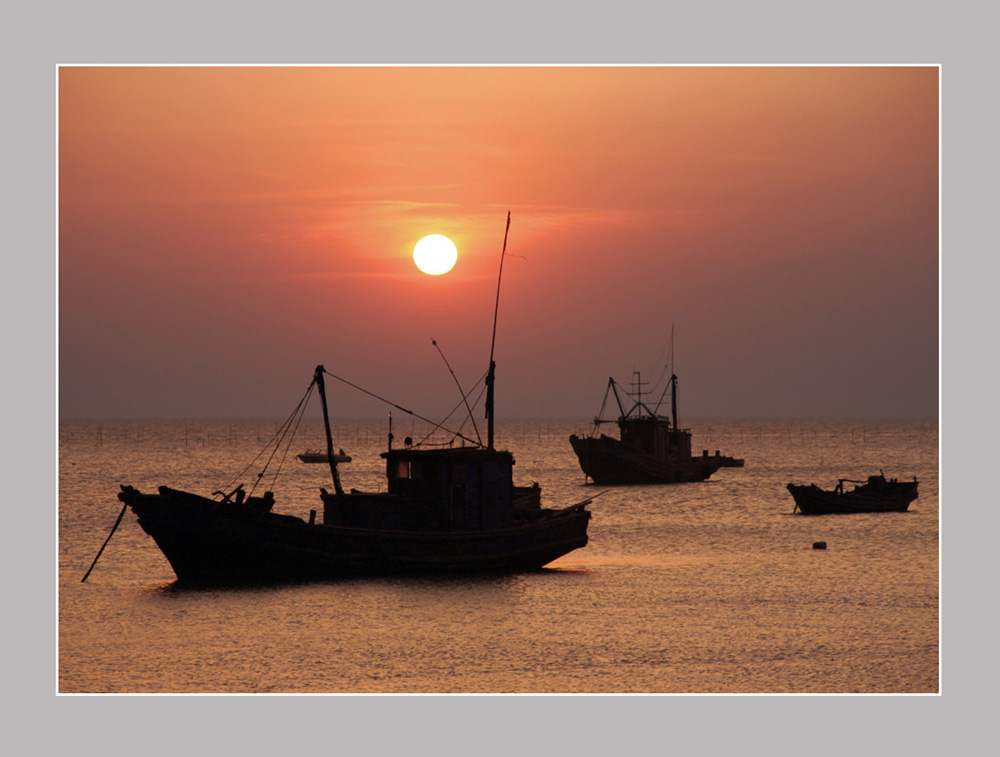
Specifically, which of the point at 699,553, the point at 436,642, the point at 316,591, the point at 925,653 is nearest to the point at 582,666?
the point at 436,642

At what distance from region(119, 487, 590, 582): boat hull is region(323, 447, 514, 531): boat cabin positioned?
59cm

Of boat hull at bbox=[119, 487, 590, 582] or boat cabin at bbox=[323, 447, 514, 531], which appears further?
boat cabin at bbox=[323, 447, 514, 531]

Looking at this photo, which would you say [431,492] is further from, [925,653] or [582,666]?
[925,653]

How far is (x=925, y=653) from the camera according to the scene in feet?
109

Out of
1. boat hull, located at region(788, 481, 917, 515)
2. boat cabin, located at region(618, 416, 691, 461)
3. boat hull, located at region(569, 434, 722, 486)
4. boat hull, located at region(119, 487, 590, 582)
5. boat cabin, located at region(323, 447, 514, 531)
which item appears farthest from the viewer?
boat cabin, located at region(618, 416, 691, 461)

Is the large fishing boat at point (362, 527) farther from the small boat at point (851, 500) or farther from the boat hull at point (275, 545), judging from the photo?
the small boat at point (851, 500)

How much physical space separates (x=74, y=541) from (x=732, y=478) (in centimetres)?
8066

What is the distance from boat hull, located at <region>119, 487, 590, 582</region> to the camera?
43844 millimetres

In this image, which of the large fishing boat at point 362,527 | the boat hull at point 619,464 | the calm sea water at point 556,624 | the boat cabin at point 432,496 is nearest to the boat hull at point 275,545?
the large fishing boat at point 362,527

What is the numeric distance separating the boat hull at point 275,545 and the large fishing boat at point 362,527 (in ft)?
0.12

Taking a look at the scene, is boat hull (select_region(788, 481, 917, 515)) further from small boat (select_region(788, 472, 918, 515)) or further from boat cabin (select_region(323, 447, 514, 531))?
boat cabin (select_region(323, 447, 514, 531))

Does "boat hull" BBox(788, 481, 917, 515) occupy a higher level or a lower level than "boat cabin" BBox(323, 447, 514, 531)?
lower

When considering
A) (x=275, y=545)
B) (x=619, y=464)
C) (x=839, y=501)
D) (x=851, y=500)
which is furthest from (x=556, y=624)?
(x=619, y=464)

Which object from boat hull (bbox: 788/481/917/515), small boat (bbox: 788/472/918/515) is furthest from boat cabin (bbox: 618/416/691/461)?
boat hull (bbox: 788/481/917/515)
